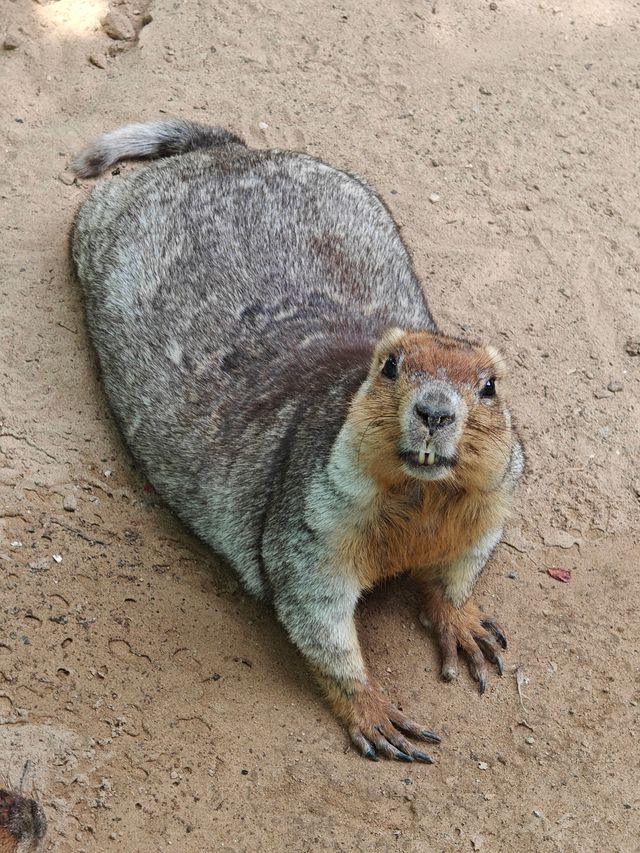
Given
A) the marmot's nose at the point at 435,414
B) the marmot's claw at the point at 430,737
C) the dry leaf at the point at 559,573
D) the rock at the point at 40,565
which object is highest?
the marmot's nose at the point at 435,414

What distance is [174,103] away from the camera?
→ 28.5ft

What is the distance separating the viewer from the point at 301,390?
5773mm

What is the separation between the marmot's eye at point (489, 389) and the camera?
473 cm

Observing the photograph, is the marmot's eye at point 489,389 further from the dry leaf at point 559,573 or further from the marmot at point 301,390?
the dry leaf at point 559,573

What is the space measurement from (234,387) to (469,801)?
8.67ft

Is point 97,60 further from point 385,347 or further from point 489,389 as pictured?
point 489,389

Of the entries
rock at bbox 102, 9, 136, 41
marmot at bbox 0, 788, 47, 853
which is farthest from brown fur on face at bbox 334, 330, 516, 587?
rock at bbox 102, 9, 136, 41

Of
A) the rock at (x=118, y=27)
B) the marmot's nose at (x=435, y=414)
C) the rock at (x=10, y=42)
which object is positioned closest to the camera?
the marmot's nose at (x=435, y=414)

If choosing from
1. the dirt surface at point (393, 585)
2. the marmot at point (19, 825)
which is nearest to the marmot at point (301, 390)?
the dirt surface at point (393, 585)

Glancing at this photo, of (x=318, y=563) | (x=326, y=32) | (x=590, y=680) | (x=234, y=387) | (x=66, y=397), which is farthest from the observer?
(x=326, y=32)

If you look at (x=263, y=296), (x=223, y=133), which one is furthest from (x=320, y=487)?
(x=223, y=133)

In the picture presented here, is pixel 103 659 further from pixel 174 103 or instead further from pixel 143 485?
pixel 174 103

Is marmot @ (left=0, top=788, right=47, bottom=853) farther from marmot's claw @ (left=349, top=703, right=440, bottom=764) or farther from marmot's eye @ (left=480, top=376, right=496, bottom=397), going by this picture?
marmot's eye @ (left=480, top=376, right=496, bottom=397)

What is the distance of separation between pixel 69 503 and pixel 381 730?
7.30 ft
